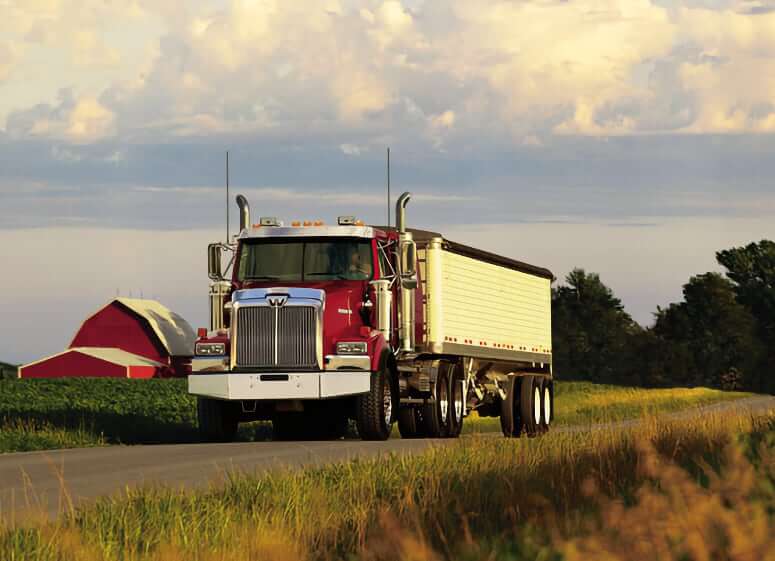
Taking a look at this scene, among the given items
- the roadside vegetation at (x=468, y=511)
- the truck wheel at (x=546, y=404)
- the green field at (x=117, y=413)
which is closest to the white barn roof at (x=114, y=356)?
the green field at (x=117, y=413)

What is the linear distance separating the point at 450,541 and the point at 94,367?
67.7 meters

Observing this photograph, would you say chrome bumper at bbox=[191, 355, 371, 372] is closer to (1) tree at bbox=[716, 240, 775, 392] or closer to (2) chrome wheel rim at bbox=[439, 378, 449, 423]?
(2) chrome wheel rim at bbox=[439, 378, 449, 423]

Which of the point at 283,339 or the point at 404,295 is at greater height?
the point at 404,295

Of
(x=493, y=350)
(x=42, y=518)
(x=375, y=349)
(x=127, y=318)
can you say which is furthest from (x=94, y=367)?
(x=42, y=518)

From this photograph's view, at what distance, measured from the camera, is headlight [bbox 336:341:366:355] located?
2455cm

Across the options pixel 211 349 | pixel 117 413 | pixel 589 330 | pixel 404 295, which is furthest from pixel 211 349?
pixel 589 330

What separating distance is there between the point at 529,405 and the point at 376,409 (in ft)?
23.4

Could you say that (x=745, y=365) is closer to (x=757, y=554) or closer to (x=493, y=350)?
(x=493, y=350)

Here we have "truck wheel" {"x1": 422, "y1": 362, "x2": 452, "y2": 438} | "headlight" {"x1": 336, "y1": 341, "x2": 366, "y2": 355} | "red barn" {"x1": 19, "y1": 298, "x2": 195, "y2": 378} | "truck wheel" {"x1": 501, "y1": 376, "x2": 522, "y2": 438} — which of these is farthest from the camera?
"red barn" {"x1": 19, "y1": 298, "x2": 195, "y2": 378}

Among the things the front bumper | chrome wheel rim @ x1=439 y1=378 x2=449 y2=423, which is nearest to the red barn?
chrome wheel rim @ x1=439 y1=378 x2=449 y2=423

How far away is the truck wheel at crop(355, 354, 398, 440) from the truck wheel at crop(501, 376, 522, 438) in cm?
565

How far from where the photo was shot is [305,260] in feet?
83.5

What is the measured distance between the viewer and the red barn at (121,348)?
250 feet

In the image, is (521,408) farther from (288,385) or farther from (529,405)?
(288,385)
